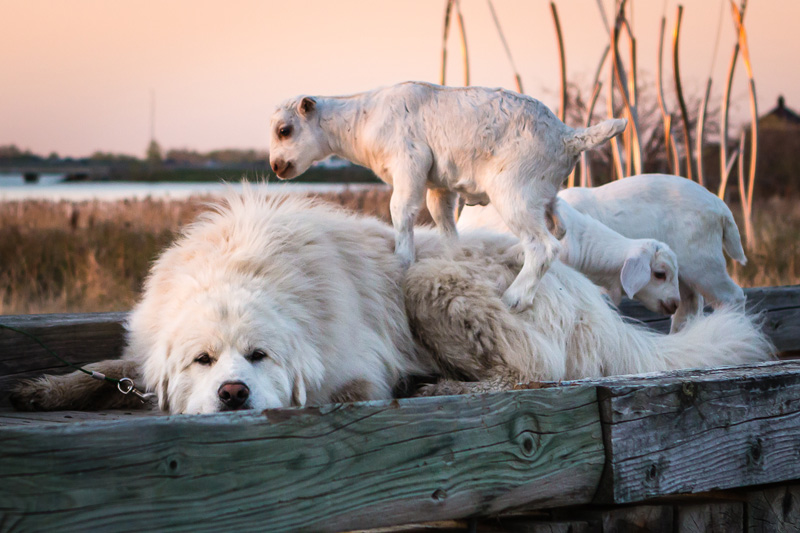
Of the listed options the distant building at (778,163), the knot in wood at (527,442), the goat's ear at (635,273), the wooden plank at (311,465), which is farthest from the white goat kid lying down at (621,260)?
the distant building at (778,163)

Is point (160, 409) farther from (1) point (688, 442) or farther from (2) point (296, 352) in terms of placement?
(1) point (688, 442)

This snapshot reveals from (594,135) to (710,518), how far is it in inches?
49.7

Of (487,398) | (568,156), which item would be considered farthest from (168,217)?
(487,398)

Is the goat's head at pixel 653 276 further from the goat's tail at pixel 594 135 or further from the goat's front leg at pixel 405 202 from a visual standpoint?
the goat's front leg at pixel 405 202

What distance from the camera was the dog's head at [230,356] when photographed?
8.04 feet

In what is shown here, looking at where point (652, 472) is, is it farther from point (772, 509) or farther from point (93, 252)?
point (93, 252)

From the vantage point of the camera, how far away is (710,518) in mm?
2295

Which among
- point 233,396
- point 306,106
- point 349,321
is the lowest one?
point 233,396

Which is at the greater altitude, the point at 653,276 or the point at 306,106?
the point at 306,106

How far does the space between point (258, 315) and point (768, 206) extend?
17.1 m

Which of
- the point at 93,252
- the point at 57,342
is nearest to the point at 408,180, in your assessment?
the point at 57,342

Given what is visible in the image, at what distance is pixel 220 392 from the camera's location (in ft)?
7.86

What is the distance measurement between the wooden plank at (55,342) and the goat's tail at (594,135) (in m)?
2.17

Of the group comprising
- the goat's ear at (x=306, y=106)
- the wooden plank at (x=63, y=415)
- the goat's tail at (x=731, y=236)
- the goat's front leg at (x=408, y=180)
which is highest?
the goat's ear at (x=306, y=106)
